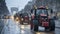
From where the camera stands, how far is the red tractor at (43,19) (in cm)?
2489

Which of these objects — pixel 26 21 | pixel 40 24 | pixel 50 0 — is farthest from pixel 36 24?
pixel 50 0

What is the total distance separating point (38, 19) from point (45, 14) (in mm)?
849

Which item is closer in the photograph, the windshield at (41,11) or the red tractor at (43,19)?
the red tractor at (43,19)

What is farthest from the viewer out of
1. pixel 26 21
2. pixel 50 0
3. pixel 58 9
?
pixel 50 0

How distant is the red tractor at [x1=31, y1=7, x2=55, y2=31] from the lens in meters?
24.9

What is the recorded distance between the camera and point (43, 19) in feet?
82.9

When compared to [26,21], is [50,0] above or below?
above

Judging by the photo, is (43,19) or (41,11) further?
(41,11)

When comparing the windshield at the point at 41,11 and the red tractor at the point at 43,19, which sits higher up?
the windshield at the point at 41,11

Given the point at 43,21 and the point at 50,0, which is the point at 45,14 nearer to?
the point at 43,21

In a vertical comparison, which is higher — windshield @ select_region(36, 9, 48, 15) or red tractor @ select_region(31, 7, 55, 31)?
windshield @ select_region(36, 9, 48, 15)

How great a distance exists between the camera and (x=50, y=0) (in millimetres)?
106438

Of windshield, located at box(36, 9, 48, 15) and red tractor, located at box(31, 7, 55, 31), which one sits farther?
windshield, located at box(36, 9, 48, 15)

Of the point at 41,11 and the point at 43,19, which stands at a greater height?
the point at 41,11
